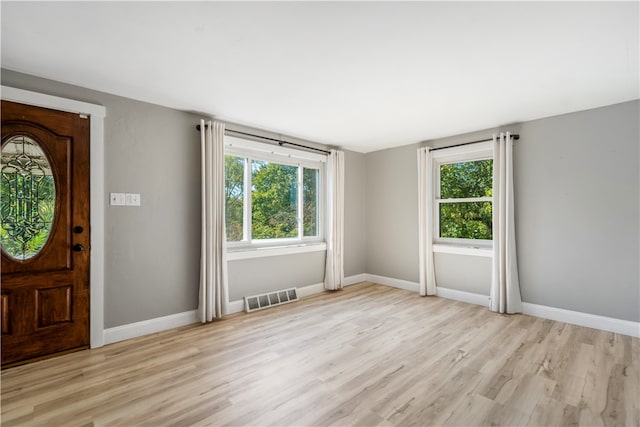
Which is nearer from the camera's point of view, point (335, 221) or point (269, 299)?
point (269, 299)

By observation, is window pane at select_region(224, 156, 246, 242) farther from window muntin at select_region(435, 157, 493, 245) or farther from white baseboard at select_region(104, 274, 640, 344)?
window muntin at select_region(435, 157, 493, 245)

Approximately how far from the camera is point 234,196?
3916mm

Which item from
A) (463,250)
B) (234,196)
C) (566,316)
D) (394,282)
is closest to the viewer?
(566,316)

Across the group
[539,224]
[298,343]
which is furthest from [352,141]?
[298,343]

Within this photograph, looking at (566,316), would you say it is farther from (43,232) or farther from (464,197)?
(43,232)

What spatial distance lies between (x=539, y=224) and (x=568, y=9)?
263cm

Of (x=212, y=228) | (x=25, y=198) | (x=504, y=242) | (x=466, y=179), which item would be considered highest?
(x=466, y=179)

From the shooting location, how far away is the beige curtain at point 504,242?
145 inches

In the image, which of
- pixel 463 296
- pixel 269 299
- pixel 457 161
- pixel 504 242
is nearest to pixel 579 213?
pixel 504 242

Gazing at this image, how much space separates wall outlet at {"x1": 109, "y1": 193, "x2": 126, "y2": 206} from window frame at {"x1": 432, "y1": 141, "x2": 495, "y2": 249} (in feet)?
13.4

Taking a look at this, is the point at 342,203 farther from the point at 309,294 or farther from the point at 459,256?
the point at 459,256

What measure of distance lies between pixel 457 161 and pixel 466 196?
54cm

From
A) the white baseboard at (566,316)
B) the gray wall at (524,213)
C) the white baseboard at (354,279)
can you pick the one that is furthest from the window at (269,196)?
the white baseboard at (566,316)

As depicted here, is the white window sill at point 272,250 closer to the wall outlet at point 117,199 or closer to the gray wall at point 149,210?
the gray wall at point 149,210
